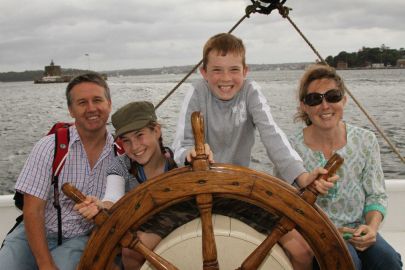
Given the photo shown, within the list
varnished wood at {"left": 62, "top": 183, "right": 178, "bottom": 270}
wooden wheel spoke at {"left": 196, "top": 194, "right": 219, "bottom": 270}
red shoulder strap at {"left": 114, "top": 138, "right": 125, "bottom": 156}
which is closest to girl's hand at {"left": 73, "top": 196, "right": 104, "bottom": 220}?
varnished wood at {"left": 62, "top": 183, "right": 178, "bottom": 270}

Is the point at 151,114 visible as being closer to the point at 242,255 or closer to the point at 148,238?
the point at 148,238

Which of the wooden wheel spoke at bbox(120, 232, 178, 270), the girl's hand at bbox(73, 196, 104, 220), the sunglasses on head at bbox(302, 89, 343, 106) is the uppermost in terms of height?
the sunglasses on head at bbox(302, 89, 343, 106)

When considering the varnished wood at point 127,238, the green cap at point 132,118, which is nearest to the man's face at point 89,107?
the green cap at point 132,118

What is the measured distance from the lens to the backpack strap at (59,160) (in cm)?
175

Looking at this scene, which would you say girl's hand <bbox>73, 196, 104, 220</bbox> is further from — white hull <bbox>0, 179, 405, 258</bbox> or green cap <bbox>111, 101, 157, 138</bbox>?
white hull <bbox>0, 179, 405, 258</bbox>

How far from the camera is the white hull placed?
2465 millimetres

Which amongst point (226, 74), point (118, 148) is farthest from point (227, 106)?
point (118, 148)

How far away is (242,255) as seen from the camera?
3.94 feet

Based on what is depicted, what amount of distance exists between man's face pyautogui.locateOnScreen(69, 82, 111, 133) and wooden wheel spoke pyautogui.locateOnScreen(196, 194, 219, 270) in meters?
0.81

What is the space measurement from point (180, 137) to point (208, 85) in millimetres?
272

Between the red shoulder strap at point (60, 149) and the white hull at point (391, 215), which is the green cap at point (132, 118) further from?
the white hull at point (391, 215)

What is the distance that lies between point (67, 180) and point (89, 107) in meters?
0.29

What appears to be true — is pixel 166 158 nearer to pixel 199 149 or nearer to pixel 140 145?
pixel 140 145

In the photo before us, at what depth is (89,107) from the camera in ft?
5.92
